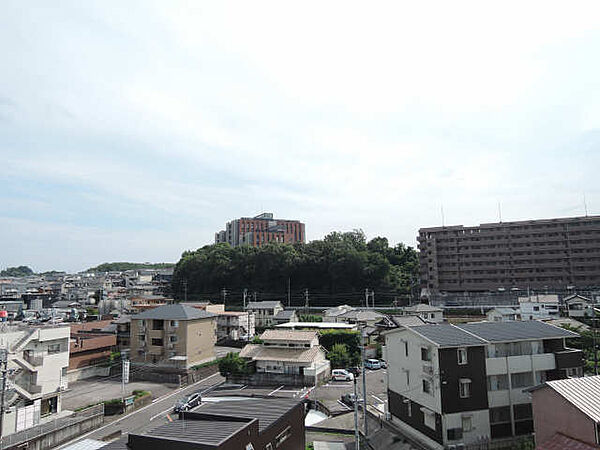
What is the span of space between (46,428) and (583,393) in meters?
24.2

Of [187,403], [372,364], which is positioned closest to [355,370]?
[187,403]

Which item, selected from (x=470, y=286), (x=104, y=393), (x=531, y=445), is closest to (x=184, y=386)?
(x=104, y=393)

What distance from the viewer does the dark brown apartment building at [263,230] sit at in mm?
110375

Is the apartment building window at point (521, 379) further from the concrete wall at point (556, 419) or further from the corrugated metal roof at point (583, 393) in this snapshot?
the corrugated metal roof at point (583, 393)

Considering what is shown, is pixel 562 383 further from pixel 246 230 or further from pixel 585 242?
pixel 246 230

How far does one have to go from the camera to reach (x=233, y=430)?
12.0m

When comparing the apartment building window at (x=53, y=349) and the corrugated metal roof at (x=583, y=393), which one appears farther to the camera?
the apartment building window at (x=53, y=349)

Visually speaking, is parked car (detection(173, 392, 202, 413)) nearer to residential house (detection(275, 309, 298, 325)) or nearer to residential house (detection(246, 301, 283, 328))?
residential house (detection(275, 309, 298, 325))

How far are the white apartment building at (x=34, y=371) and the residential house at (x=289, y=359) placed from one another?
1390 cm

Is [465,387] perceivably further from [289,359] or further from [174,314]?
[174,314]

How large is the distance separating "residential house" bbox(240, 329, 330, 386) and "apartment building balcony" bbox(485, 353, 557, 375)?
15.6 metres

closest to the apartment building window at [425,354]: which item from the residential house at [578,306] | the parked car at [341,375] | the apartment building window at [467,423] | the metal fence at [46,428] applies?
the apartment building window at [467,423]

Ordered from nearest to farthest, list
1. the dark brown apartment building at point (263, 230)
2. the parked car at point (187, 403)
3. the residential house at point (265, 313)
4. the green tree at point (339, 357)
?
the parked car at point (187, 403)
the green tree at point (339, 357)
the residential house at point (265, 313)
the dark brown apartment building at point (263, 230)

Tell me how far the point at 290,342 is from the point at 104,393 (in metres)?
15.0
